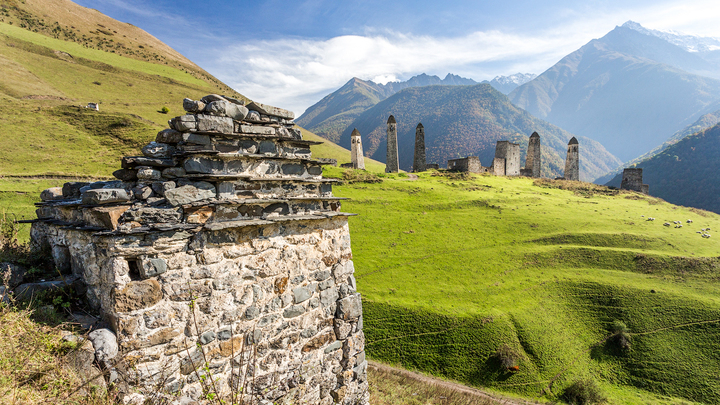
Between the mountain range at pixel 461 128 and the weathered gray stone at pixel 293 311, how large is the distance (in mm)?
87975

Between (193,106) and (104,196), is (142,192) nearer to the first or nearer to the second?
(104,196)

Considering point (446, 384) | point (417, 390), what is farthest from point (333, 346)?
point (446, 384)

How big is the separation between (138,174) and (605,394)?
1326 cm

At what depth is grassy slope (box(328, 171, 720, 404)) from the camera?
32.8 feet

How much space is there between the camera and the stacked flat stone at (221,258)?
3.30 m

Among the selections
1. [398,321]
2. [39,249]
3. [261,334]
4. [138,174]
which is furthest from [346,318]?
[398,321]

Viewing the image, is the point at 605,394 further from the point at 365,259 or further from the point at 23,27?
the point at 23,27

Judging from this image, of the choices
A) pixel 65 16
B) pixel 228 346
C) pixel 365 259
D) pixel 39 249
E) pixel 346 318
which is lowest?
pixel 365 259

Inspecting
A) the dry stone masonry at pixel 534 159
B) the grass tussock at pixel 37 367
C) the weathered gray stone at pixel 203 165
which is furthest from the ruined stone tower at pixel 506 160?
the grass tussock at pixel 37 367

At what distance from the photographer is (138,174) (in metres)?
3.61

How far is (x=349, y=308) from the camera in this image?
514 cm

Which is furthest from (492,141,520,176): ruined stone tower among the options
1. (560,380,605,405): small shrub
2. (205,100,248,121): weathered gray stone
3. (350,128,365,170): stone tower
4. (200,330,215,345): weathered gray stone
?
(200,330,215,345): weathered gray stone

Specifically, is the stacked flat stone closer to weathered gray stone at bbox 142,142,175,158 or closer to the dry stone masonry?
weathered gray stone at bbox 142,142,175,158

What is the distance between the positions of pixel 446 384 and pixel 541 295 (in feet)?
20.2
